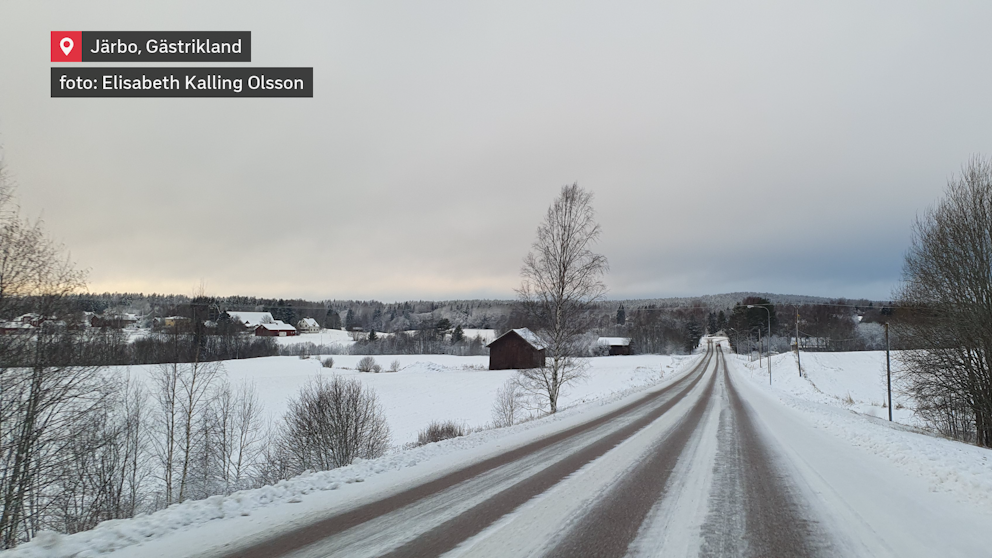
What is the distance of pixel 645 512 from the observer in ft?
19.1

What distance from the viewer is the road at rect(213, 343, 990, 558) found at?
4707mm

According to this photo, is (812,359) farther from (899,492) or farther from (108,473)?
(108,473)

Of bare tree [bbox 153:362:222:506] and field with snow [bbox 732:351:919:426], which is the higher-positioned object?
bare tree [bbox 153:362:222:506]

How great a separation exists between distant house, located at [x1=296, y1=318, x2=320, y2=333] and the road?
5536 inches

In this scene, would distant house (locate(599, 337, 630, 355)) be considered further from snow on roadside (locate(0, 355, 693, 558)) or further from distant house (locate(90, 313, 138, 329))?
snow on roadside (locate(0, 355, 693, 558))

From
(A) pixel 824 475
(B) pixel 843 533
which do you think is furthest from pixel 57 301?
(A) pixel 824 475

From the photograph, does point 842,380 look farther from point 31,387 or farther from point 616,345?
point 31,387

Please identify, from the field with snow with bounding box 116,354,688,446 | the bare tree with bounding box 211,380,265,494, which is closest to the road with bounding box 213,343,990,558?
the field with snow with bounding box 116,354,688,446

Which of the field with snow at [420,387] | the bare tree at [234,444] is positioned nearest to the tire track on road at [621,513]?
the field with snow at [420,387]

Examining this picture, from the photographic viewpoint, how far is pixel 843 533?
5.23 m

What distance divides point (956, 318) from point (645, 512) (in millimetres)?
18050

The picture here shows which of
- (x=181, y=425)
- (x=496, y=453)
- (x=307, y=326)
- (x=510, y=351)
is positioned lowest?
(x=307, y=326)

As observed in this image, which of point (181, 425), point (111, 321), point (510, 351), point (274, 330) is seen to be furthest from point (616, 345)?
point (111, 321)

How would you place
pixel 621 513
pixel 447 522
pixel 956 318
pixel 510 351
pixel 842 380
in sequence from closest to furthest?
pixel 447 522 < pixel 621 513 < pixel 956 318 < pixel 842 380 < pixel 510 351
